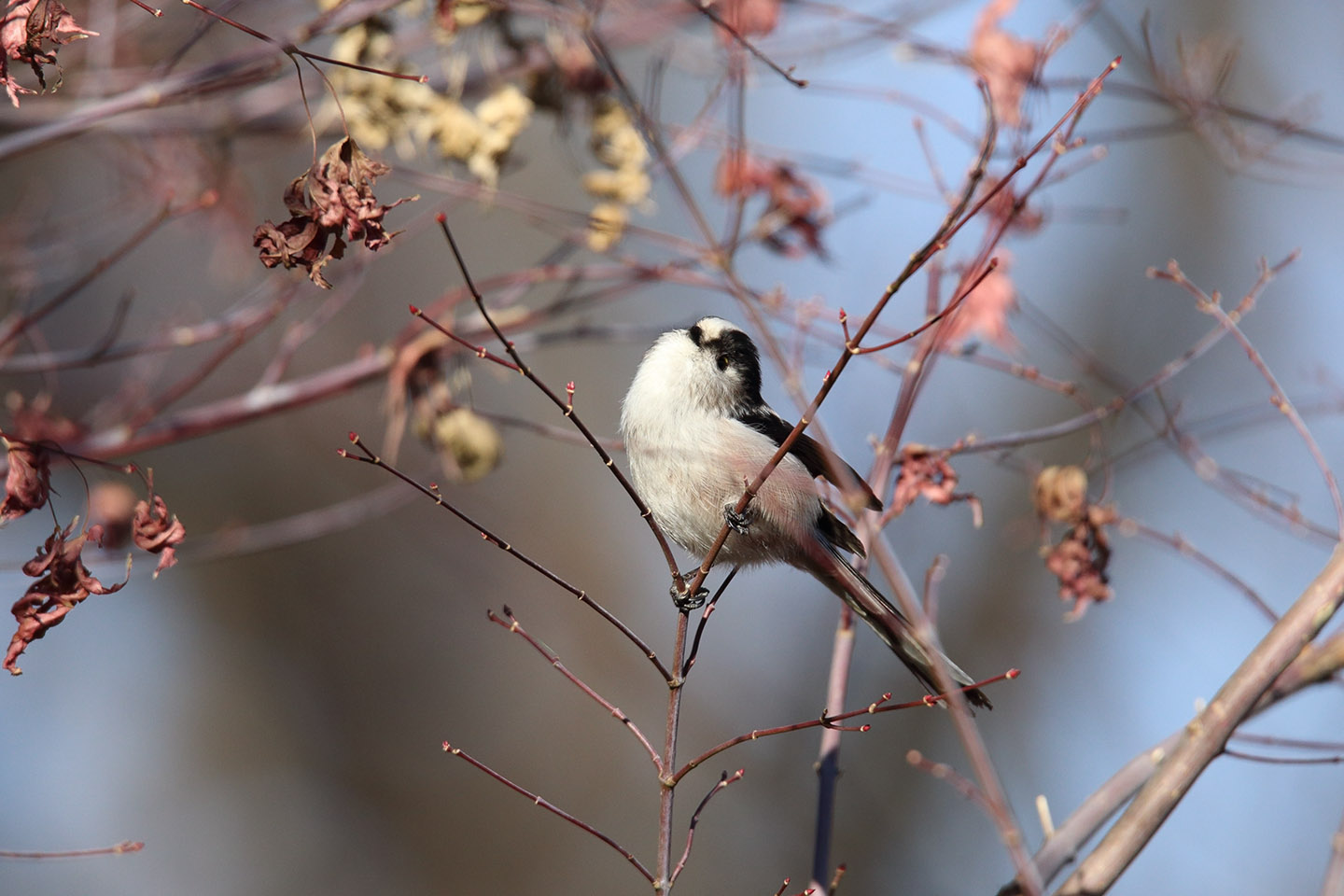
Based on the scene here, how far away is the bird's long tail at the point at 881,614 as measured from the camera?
2.62m

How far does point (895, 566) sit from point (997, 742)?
4.34m

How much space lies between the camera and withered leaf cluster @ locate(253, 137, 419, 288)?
1.78m

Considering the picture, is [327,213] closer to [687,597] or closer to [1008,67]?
[687,597]

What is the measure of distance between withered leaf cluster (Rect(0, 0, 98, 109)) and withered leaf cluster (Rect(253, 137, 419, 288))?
1.24 ft

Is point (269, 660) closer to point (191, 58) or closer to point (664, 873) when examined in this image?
point (191, 58)

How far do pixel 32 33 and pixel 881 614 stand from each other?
6.78 ft

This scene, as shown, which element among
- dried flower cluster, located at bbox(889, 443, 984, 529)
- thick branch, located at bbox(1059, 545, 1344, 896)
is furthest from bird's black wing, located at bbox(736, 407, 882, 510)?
thick branch, located at bbox(1059, 545, 1344, 896)

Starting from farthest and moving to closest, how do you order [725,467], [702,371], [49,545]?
[702,371], [725,467], [49,545]

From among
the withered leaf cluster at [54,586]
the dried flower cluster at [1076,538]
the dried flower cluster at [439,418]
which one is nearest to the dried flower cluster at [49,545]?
the withered leaf cluster at [54,586]

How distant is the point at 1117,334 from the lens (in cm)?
686

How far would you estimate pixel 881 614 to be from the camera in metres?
2.70

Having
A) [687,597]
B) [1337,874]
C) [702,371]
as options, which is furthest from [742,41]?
[1337,874]

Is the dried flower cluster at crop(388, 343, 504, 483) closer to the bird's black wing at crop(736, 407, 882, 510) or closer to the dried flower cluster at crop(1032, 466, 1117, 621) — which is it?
the bird's black wing at crop(736, 407, 882, 510)

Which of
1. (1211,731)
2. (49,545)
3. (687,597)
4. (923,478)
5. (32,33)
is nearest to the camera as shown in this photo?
(32,33)
